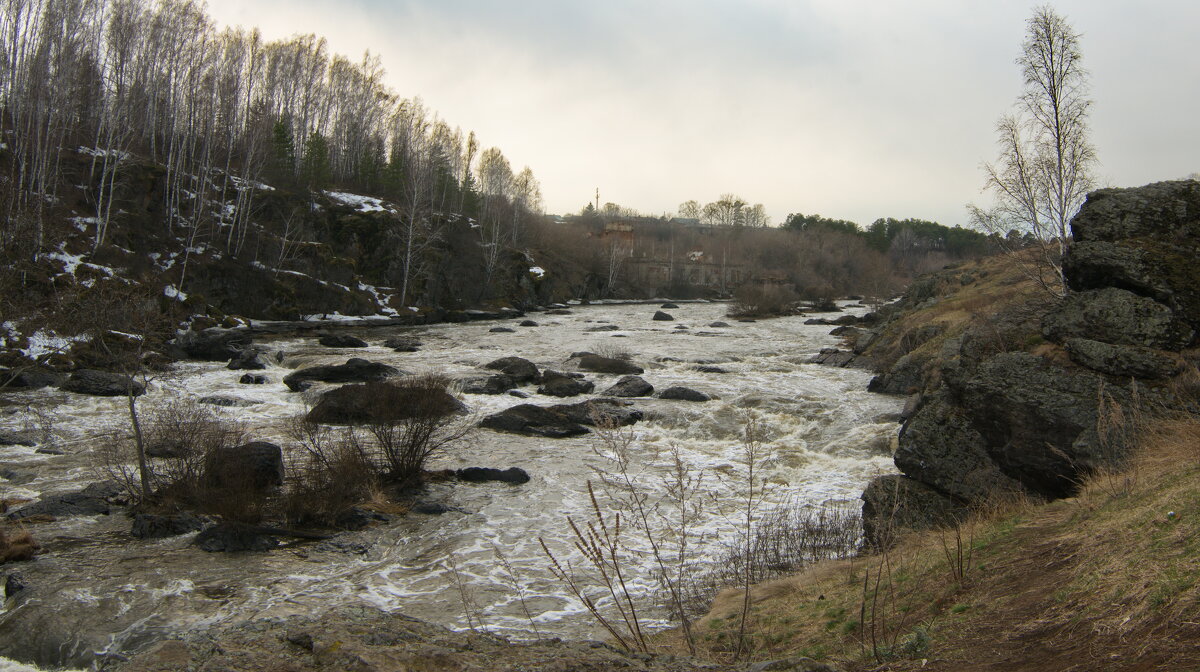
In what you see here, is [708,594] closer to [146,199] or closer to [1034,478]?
[1034,478]

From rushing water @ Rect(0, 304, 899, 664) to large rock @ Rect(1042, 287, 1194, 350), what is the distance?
4.74m

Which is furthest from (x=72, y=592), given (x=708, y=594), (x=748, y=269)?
(x=748, y=269)

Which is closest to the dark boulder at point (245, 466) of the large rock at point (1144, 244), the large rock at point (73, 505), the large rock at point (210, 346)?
the large rock at point (73, 505)

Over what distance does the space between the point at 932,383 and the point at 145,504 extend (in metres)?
17.2

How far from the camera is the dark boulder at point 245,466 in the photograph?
11.4 metres

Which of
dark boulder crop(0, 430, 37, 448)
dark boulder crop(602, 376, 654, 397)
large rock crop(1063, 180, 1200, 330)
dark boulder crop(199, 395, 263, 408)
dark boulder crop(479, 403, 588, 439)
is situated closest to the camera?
large rock crop(1063, 180, 1200, 330)

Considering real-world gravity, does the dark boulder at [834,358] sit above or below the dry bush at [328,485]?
above

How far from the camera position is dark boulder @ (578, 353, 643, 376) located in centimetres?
2648

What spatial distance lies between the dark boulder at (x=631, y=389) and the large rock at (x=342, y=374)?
314 inches

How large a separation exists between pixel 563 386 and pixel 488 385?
2451mm

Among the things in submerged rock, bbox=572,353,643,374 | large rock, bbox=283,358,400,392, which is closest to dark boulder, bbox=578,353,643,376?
submerged rock, bbox=572,353,643,374

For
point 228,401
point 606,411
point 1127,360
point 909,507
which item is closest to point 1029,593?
point 909,507

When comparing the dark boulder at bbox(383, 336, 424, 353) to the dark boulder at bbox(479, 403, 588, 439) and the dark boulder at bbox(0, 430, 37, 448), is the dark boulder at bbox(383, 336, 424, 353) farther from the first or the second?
the dark boulder at bbox(0, 430, 37, 448)

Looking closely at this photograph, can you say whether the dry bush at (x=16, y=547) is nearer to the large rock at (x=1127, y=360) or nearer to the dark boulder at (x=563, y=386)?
the dark boulder at (x=563, y=386)
